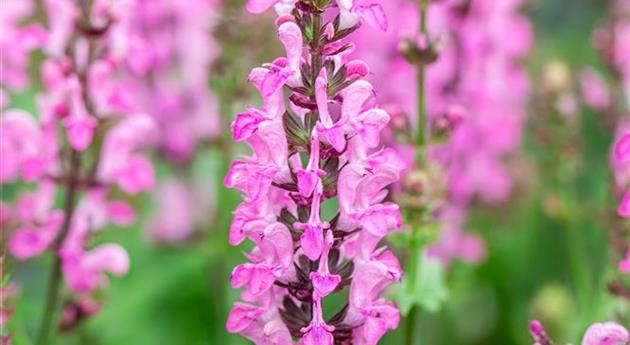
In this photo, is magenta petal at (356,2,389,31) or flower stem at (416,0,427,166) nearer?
magenta petal at (356,2,389,31)

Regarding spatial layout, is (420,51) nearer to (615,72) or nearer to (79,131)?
(79,131)

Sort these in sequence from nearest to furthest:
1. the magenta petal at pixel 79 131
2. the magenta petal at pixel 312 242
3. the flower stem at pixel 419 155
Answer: the magenta petal at pixel 312 242 < the flower stem at pixel 419 155 < the magenta petal at pixel 79 131

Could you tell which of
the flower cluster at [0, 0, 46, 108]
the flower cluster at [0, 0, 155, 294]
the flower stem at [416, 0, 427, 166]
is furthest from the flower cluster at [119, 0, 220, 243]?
the flower stem at [416, 0, 427, 166]

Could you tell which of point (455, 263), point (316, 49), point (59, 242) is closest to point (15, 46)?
point (59, 242)

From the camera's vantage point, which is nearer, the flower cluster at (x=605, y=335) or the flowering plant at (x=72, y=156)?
the flower cluster at (x=605, y=335)

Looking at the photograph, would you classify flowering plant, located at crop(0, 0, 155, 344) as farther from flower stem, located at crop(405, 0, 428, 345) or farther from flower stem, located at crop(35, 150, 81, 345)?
flower stem, located at crop(405, 0, 428, 345)

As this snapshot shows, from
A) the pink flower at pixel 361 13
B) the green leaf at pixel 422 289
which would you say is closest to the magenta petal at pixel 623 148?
the pink flower at pixel 361 13

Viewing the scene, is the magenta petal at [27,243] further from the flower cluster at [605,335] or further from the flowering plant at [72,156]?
the flower cluster at [605,335]
